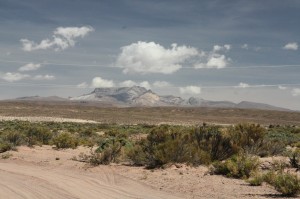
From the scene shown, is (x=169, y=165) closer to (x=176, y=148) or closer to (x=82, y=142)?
(x=176, y=148)

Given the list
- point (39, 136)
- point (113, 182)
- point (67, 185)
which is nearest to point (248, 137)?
point (113, 182)

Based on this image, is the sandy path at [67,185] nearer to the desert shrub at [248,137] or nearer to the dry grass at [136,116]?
the desert shrub at [248,137]

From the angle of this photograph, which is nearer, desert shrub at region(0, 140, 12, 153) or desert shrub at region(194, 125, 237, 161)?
desert shrub at region(194, 125, 237, 161)

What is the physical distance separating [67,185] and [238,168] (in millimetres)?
5930

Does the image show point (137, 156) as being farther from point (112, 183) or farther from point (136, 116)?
point (136, 116)

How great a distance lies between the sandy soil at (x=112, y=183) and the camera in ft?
39.0

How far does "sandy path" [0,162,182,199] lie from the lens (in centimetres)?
1166

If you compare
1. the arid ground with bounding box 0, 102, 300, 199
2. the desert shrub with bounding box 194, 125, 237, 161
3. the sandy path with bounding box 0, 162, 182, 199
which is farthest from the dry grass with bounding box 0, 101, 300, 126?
the sandy path with bounding box 0, 162, 182, 199

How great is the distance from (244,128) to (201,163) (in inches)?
161

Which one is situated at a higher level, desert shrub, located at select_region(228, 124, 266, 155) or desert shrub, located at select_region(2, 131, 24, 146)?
desert shrub, located at select_region(228, 124, 266, 155)

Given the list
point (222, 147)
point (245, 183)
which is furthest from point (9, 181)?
point (222, 147)

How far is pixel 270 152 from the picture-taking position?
2089cm

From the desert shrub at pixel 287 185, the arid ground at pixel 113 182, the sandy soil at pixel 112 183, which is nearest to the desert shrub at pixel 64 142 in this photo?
the arid ground at pixel 113 182

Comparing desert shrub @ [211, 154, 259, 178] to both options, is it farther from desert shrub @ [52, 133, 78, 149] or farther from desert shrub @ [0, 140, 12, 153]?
desert shrub @ [52, 133, 78, 149]
